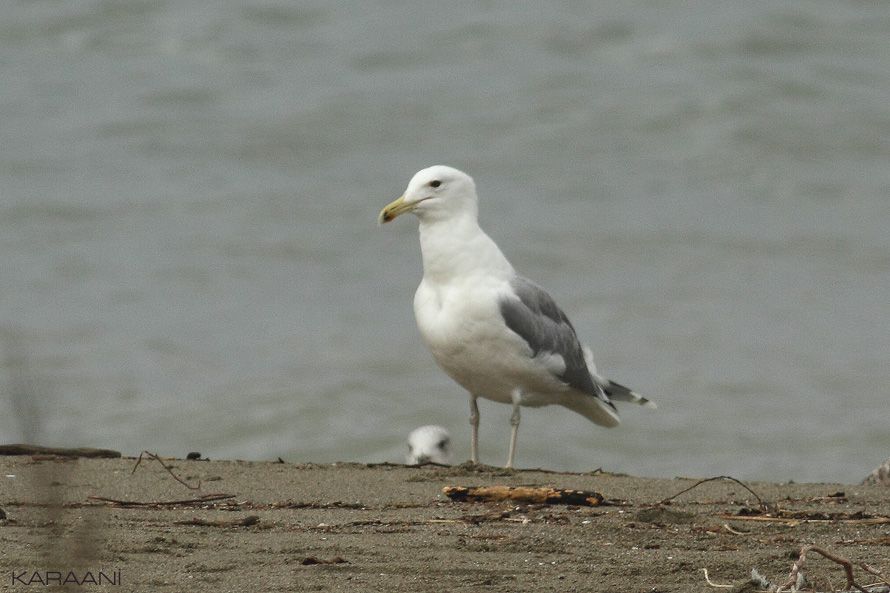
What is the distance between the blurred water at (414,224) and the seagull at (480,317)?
2142 mm

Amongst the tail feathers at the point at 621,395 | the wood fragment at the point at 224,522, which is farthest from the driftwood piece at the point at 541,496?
the tail feathers at the point at 621,395

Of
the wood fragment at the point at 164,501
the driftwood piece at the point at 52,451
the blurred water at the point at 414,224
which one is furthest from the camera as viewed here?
the blurred water at the point at 414,224

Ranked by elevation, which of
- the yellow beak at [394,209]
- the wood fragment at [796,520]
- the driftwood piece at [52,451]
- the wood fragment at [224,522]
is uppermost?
the yellow beak at [394,209]

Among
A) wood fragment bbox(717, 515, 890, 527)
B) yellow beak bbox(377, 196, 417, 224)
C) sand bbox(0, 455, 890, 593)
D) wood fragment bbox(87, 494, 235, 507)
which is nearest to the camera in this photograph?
sand bbox(0, 455, 890, 593)

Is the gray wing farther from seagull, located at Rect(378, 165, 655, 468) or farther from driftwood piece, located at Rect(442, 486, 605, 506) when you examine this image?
driftwood piece, located at Rect(442, 486, 605, 506)

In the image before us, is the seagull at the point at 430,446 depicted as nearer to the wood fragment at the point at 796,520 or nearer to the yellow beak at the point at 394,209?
the yellow beak at the point at 394,209

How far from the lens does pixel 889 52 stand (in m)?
17.9

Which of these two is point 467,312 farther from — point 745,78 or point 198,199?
point 745,78

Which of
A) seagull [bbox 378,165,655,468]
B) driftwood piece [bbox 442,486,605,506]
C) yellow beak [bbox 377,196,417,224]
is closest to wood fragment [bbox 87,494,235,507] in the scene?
driftwood piece [bbox 442,486,605,506]

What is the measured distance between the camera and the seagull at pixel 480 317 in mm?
7199

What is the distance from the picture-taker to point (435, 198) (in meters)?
7.67

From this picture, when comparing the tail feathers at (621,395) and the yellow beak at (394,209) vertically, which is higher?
the yellow beak at (394,209)

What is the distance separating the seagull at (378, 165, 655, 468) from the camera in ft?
23.6

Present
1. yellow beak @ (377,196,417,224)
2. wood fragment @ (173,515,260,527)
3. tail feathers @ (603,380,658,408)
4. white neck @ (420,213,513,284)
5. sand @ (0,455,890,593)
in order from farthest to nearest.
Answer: tail feathers @ (603,380,658,408), yellow beak @ (377,196,417,224), white neck @ (420,213,513,284), wood fragment @ (173,515,260,527), sand @ (0,455,890,593)
